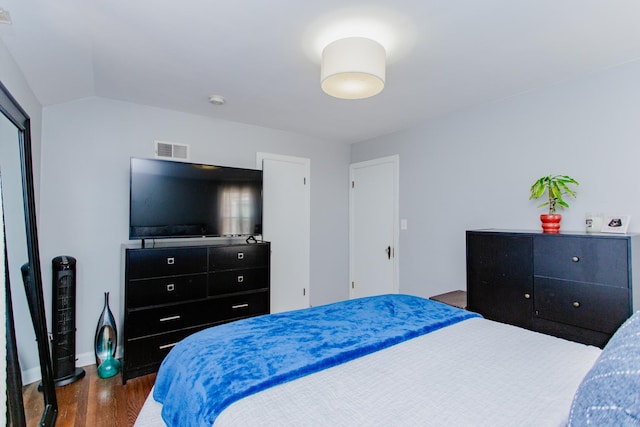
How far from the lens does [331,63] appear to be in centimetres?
182

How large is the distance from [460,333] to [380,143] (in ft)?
9.68

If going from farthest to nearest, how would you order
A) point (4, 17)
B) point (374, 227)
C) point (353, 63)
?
1. point (374, 227)
2. point (353, 63)
3. point (4, 17)

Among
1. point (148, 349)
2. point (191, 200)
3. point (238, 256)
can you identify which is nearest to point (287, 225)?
point (238, 256)

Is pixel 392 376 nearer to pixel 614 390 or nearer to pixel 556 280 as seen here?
pixel 614 390

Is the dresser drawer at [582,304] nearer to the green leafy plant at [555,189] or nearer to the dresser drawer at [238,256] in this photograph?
the green leafy plant at [555,189]

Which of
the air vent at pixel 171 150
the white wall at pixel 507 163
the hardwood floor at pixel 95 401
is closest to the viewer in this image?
the hardwood floor at pixel 95 401

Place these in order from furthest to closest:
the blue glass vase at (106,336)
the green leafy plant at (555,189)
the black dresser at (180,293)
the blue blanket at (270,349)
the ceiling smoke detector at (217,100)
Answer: the ceiling smoke detector at (217,100), the blue glass vase at (106,336), the black dresser at (180,293), the green leafy plant at (555,189), the blue blanket at (270,349)

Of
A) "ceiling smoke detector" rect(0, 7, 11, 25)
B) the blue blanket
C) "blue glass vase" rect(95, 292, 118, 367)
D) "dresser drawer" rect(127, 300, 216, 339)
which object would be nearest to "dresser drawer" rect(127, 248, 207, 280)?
"dresser drawer" rect(127, 300, 216, 339)

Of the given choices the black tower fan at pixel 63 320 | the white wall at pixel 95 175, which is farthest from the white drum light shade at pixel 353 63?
the black tower fan at pixel 63 320

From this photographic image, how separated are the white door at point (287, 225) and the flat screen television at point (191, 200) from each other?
1.64 feet

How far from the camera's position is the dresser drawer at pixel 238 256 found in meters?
2.90

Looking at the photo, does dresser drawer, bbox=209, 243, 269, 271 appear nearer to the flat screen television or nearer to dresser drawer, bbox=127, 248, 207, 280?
dresser drawer, bbox=127, 248, 207, 280

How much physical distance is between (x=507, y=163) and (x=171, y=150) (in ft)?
10.4

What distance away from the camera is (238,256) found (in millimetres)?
3027
